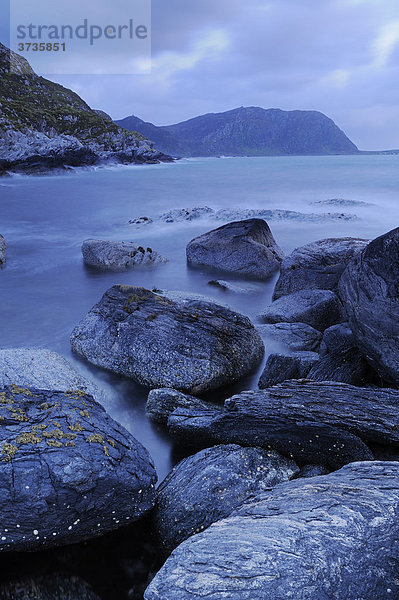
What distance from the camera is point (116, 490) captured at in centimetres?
517

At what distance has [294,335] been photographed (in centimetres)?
1096

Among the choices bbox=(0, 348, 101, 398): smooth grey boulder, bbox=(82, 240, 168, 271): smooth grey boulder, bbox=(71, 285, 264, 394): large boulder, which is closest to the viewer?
bbox=(0, 348, 101, 398): smooth grey boulder

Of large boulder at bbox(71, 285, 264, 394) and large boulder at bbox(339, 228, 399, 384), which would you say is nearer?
large boulder at bbox(339, 228, 399, 384)

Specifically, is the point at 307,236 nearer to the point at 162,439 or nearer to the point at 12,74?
the point at 162,439

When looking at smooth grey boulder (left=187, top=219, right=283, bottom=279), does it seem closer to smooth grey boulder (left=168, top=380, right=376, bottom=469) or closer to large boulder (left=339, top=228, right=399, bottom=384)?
large boulder (left=339, top=228, right=399, bottom=384)

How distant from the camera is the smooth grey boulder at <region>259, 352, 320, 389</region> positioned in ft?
27.5

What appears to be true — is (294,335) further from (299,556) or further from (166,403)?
(299,556)

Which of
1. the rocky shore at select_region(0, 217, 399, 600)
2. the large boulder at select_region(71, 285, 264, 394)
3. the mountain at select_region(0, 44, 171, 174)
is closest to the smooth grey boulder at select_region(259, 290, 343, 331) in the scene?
the rocky shore at select_region(0, 217, 399, 600)

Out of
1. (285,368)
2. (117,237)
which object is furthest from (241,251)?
(117,237)

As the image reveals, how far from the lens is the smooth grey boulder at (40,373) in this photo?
8555 mm

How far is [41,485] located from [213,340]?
4.99m

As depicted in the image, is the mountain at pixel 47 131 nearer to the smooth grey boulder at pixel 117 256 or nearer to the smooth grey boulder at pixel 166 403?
the smooth grey boulder at pixel 117 256

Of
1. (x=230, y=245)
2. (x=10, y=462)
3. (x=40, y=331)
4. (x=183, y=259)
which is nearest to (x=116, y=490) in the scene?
(x=10, y=462)

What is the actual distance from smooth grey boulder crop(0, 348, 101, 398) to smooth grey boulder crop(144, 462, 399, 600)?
5377mm
